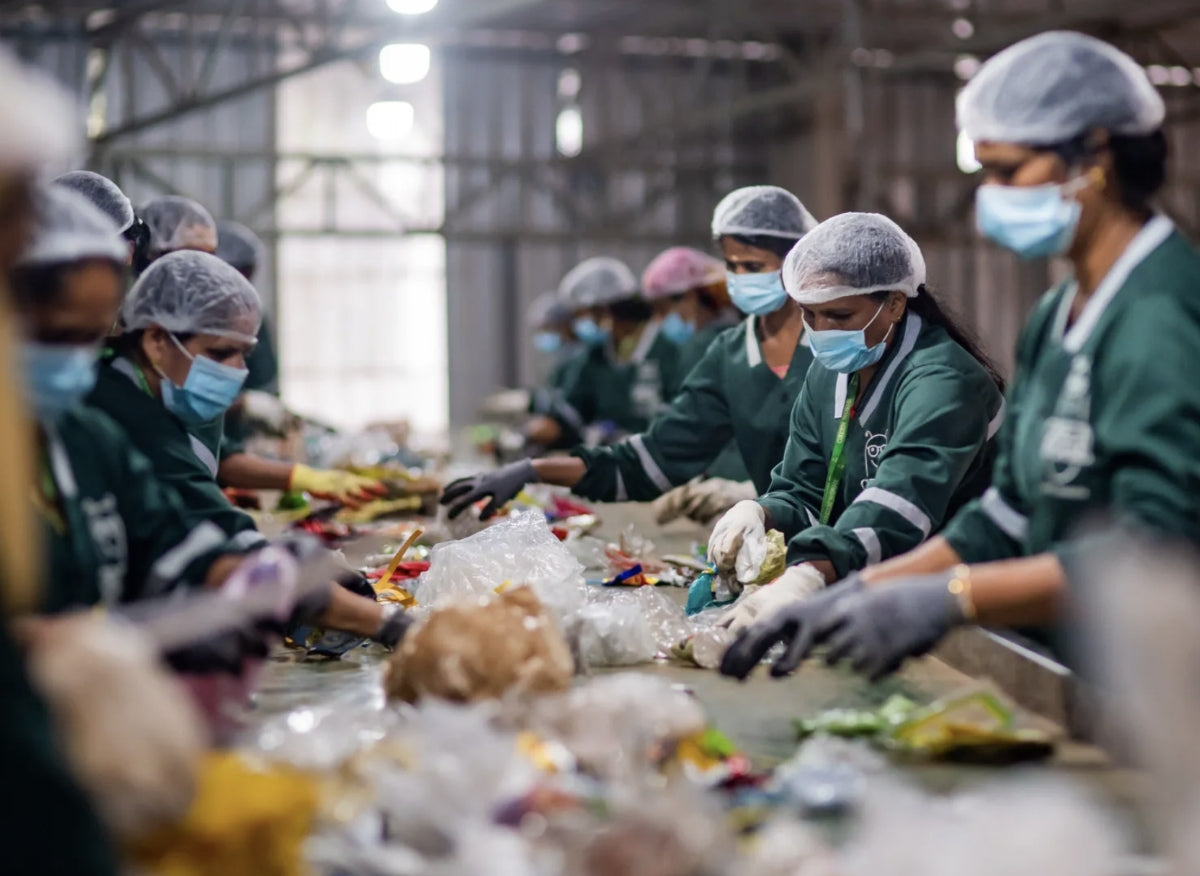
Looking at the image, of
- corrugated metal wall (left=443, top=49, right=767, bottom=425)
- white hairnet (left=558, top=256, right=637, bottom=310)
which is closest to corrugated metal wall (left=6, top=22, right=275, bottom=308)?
corrugated metal wall (left=443, top=49, right=767, bottom=425)

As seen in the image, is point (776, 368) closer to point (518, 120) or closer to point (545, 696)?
point (545, 696)

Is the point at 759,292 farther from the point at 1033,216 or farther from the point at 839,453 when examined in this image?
the point at 1033,216

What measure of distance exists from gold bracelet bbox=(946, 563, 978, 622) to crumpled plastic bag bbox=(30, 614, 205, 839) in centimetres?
134

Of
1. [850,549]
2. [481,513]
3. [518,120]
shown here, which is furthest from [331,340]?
[850,549]

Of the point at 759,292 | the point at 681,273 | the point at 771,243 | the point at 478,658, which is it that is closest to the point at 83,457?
the point at 478,658

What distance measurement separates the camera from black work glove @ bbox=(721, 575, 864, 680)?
8.85 ft

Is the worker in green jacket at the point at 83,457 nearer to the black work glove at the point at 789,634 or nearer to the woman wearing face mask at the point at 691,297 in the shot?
the black work glove at the point at 789,634

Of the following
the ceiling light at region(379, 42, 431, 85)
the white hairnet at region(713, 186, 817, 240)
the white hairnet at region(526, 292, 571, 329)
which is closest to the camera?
the white hairnet at region(713, 186, 817, 240)

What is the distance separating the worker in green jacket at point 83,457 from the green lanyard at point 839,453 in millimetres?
1799

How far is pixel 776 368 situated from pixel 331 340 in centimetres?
1126

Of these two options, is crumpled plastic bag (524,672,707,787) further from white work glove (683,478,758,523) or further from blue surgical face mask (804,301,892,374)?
white work glove (683,478,758,523)

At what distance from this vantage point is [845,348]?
12.3 ft

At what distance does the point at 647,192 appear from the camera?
16531mm

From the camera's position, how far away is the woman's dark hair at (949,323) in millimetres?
3771
